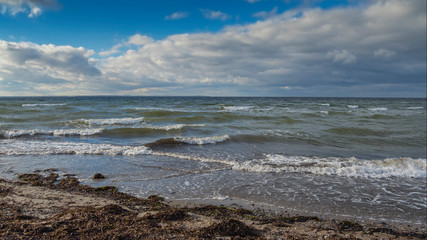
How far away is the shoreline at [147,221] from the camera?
3.74 m

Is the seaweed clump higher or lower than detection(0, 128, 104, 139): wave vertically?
lower

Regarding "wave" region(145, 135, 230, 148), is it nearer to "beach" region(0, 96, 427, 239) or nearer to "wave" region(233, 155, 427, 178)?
"beach" region(0, 96, 427, 239)

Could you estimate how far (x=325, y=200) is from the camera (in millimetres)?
5938

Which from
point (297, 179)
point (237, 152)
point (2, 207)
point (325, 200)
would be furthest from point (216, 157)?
point (2, 207)

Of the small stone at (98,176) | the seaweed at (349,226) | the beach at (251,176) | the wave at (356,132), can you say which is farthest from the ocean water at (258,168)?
the wave at (356,132)

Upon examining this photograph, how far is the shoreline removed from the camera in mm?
3736

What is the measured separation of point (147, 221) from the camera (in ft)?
13.7

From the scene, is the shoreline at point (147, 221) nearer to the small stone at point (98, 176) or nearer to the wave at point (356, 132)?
the small stone at point (98, 176)

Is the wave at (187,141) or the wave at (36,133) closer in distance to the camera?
the wave at (187,141)

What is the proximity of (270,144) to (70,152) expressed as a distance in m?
9.86

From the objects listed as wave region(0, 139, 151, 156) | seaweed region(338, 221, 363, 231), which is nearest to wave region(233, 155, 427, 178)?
seaweed region(338, 221, 363, 231)

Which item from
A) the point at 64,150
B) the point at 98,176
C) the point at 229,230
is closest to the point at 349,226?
the point at 229,230

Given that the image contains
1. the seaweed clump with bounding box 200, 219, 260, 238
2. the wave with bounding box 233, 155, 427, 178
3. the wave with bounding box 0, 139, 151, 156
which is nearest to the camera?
the seaweed clump with bounding box 200, 219, 260, 238

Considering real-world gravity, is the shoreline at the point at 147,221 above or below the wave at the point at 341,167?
above
